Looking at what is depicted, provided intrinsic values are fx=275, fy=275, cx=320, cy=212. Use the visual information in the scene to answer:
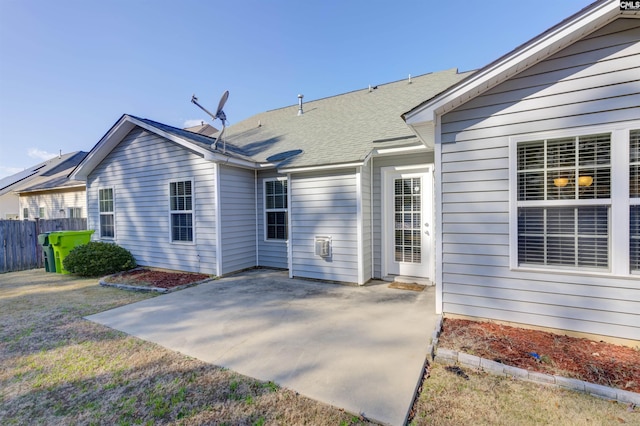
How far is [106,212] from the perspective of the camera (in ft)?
28.7

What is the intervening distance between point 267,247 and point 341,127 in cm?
393

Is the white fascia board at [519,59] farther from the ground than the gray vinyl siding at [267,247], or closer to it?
farther from the ground

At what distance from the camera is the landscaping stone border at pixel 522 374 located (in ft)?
7.13

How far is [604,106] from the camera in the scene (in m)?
3.05

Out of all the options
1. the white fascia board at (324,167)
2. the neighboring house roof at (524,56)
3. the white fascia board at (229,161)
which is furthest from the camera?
the white fascia board at (229,161)

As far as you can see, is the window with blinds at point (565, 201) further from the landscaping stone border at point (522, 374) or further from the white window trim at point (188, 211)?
the white window trim at point (188, 211)

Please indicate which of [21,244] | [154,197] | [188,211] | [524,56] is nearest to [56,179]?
[21,244]

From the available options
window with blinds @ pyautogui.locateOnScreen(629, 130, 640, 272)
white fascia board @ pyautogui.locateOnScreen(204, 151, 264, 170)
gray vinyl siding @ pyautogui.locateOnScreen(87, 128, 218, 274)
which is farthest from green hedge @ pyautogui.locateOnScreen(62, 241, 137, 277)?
window with blinds @ pyautogui.locateOnScreen(629, 130, 640, 272)

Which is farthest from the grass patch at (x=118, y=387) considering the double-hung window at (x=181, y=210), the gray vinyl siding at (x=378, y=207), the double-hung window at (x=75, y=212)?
the double-hung window at (x=75, y=212)

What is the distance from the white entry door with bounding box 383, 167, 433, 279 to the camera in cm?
567

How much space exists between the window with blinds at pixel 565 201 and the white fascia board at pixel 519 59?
3.03 ft

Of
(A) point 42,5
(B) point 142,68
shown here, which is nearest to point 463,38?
(B) point 142,68

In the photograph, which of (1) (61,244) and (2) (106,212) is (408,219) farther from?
(1) (61,244)

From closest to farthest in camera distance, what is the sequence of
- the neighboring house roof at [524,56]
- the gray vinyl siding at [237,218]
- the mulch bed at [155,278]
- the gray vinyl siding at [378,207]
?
the neighboring house roof at [524,56] → the gray vinyl siding at [378,207] → the mulch bed at [155,278] → the gray vinyl siding at [237,218]
